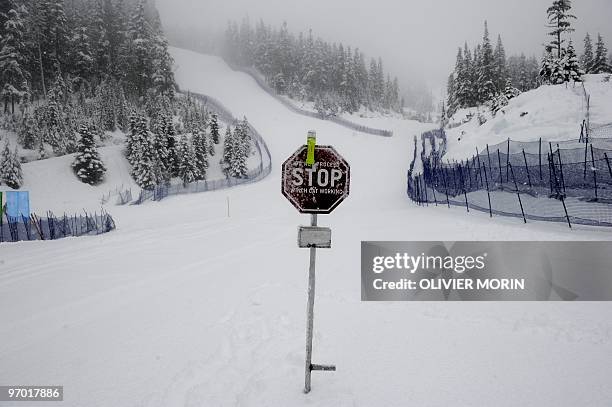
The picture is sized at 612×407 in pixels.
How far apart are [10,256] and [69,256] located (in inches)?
120

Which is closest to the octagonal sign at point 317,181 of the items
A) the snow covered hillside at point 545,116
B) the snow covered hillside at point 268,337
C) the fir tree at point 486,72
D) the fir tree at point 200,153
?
the snow covered hillside at point 268,337

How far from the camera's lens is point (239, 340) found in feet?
17.1

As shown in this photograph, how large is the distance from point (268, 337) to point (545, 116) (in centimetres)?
3096

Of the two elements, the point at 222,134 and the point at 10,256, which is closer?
the point at 10,256

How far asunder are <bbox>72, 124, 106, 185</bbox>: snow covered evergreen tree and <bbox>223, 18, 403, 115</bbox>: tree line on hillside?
159ft

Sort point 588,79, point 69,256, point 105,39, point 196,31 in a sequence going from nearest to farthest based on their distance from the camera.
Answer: point 69,256 < point 588,79 < point 105,39 < point 196,31

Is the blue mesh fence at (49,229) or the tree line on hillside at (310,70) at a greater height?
the tree line on hillside at (310,70)

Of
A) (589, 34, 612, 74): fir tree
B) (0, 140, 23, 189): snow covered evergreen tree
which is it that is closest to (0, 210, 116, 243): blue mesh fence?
(0, 140, 23, 189): snow covered evergreen tree

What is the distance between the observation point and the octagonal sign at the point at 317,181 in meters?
3.42

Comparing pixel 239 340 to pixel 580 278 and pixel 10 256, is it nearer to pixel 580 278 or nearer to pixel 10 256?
pixel 580 278

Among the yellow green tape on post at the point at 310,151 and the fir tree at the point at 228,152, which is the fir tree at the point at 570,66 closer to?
the fir tree at the point at 228,152

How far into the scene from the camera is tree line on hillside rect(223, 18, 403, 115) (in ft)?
281

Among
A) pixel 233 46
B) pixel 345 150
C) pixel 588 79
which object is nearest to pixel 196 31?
pixel 233 46

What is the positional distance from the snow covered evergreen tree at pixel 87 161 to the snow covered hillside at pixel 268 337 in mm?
26871
